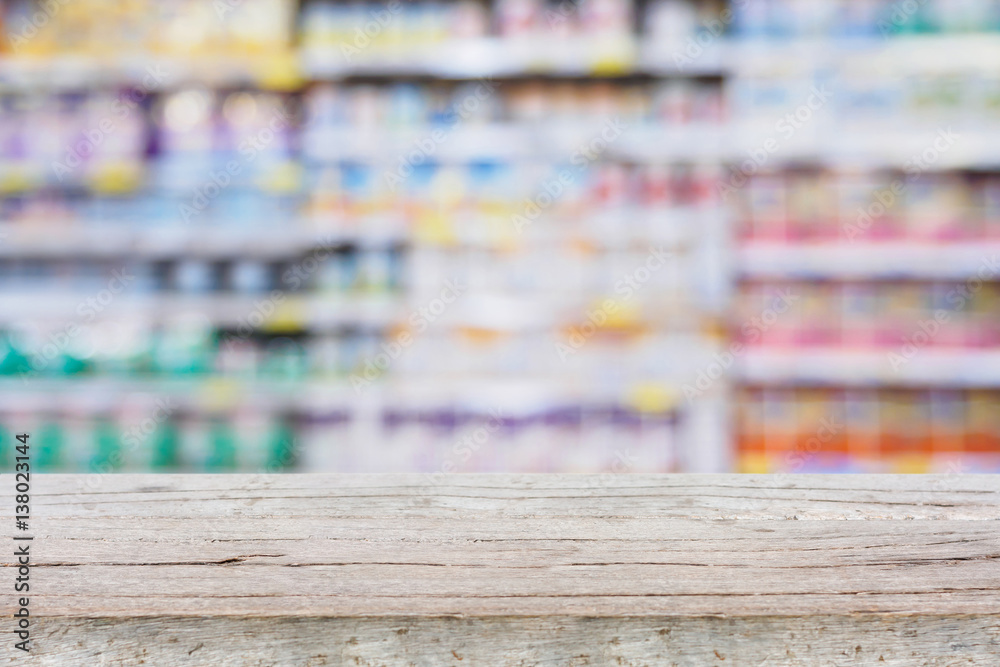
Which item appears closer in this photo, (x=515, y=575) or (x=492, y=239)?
(x=515, y=575)

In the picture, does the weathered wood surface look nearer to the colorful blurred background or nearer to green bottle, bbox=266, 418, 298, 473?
the colorful blurred background

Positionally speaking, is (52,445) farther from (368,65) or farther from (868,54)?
(868,54)

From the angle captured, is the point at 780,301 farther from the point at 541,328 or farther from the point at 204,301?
the point at 204,301

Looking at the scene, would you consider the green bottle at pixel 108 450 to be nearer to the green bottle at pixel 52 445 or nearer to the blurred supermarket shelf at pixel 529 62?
the green bottle at pixel 52 445

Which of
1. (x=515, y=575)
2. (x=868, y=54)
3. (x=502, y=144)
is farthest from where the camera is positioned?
(x=502, y=144)

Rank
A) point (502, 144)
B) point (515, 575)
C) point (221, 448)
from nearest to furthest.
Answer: point (515, 575)
point (502, 144)
point (221, 448)

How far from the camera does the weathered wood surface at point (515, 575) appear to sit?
357 mm

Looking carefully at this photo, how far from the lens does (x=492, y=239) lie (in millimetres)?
2980

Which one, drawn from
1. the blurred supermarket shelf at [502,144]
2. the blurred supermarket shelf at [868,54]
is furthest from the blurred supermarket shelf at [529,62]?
the blurred supermarket shelf at [502,144]

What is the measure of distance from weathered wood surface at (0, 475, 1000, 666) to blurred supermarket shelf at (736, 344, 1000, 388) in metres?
2.60

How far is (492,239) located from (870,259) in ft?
4.44

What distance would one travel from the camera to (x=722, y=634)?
1.18ft

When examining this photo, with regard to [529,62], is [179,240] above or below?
below

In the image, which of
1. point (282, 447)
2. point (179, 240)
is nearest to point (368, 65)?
point (179, 240)
